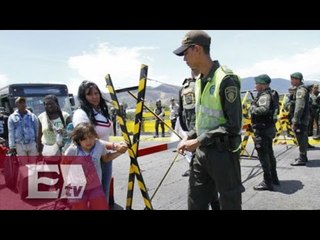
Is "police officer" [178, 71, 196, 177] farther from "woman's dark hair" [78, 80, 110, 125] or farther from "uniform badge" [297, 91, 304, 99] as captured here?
"uniform badge" [297, 91, 304, 99]

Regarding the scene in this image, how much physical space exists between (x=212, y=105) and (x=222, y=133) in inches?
10.0

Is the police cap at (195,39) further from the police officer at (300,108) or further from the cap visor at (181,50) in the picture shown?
the police officer at (300,108)

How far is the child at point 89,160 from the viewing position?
362cm

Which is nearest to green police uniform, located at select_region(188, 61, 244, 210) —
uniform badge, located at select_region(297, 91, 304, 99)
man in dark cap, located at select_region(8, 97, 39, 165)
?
man in dark cap, located at select_region(8, 97, 39, 165)

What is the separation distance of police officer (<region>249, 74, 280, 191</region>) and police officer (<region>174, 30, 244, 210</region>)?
2.92 meters

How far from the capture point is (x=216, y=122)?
2.98 meters

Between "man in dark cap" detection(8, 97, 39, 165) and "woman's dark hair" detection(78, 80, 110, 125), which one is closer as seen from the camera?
"woman's dark hair" detection(78, 80, 110, 125)

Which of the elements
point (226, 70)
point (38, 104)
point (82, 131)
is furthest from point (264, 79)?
point (38, 104)

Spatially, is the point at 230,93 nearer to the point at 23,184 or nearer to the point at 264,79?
the point at 264,79

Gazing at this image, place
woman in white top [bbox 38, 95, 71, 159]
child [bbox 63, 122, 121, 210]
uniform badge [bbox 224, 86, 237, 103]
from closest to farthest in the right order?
uniform badge [bbox 224, 86, 237, 103] → child [bbox 63, 122, 121, 210] → woman in white top [bbox 38, 95, 71, 159]

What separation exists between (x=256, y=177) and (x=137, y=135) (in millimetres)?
3810

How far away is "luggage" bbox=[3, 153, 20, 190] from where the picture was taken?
22.3 feet
